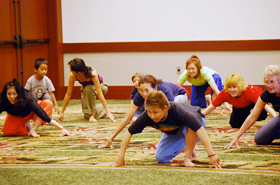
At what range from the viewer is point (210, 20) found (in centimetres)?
604

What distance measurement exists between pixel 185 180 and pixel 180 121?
14.6 inches

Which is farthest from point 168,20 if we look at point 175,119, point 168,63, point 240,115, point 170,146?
point 175,119

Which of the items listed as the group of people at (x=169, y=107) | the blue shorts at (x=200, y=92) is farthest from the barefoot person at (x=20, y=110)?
the blue shorts at (x=200, y=92)

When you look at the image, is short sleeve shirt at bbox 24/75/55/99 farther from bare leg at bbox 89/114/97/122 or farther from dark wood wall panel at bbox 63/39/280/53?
dark wood wall panel at bbox 63/39/280/53

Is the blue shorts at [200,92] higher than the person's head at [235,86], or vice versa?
the person's head at [235,86]

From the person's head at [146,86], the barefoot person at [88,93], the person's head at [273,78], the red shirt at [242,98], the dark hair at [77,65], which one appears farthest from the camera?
the barefoot person at [88,93]

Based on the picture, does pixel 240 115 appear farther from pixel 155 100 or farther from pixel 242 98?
pixel 155 100

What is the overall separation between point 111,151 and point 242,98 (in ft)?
4.53

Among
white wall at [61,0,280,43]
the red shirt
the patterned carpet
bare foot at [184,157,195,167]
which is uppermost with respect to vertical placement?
white wall at [61,0,280,43]

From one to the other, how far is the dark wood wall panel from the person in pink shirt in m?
2.50

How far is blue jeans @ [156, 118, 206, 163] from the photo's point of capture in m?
2.46

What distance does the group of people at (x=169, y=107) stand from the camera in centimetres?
226

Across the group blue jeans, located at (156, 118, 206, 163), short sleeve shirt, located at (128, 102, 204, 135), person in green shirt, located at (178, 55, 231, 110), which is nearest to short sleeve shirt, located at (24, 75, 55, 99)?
person in green shirt, located at (178, 55, 231, 110)

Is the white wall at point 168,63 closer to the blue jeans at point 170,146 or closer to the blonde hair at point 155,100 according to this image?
the blue jeans at point 170,146
